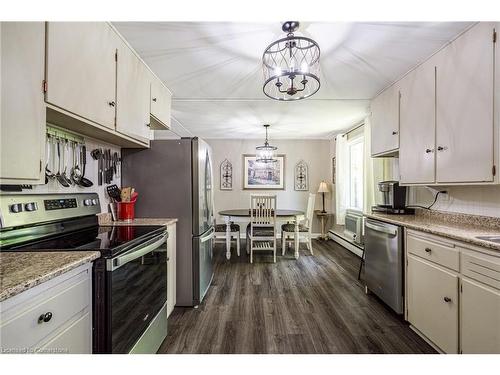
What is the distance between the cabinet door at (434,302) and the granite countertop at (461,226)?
26cm

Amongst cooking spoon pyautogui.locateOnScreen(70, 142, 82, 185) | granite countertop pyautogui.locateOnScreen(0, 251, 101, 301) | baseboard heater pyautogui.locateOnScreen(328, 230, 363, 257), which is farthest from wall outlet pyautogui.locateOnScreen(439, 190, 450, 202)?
cooking spoon pyautogui.locateOnScreen(70, 142, 82, 185)

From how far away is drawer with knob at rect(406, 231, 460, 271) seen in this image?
1.56 m

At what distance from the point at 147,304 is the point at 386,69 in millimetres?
2753

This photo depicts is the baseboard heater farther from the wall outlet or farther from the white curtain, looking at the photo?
the wall outlet

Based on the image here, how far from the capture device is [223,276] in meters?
3.20

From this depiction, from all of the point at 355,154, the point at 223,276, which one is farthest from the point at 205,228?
the point at 355,154

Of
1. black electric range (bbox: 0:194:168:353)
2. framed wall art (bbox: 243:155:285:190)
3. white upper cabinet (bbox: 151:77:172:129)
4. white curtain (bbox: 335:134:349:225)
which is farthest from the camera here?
framed wall art (bbox: 243:155:285:190)

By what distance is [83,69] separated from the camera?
1.33 metres

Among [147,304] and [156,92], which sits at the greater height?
[156,92]

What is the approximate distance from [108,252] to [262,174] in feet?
14.8

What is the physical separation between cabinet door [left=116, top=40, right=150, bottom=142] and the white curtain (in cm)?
373

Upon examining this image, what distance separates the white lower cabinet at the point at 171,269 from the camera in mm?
2135

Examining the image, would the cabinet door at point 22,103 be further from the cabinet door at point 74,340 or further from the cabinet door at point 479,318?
the cabinet door at point 479,318

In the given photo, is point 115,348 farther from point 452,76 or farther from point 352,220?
point 352,220
